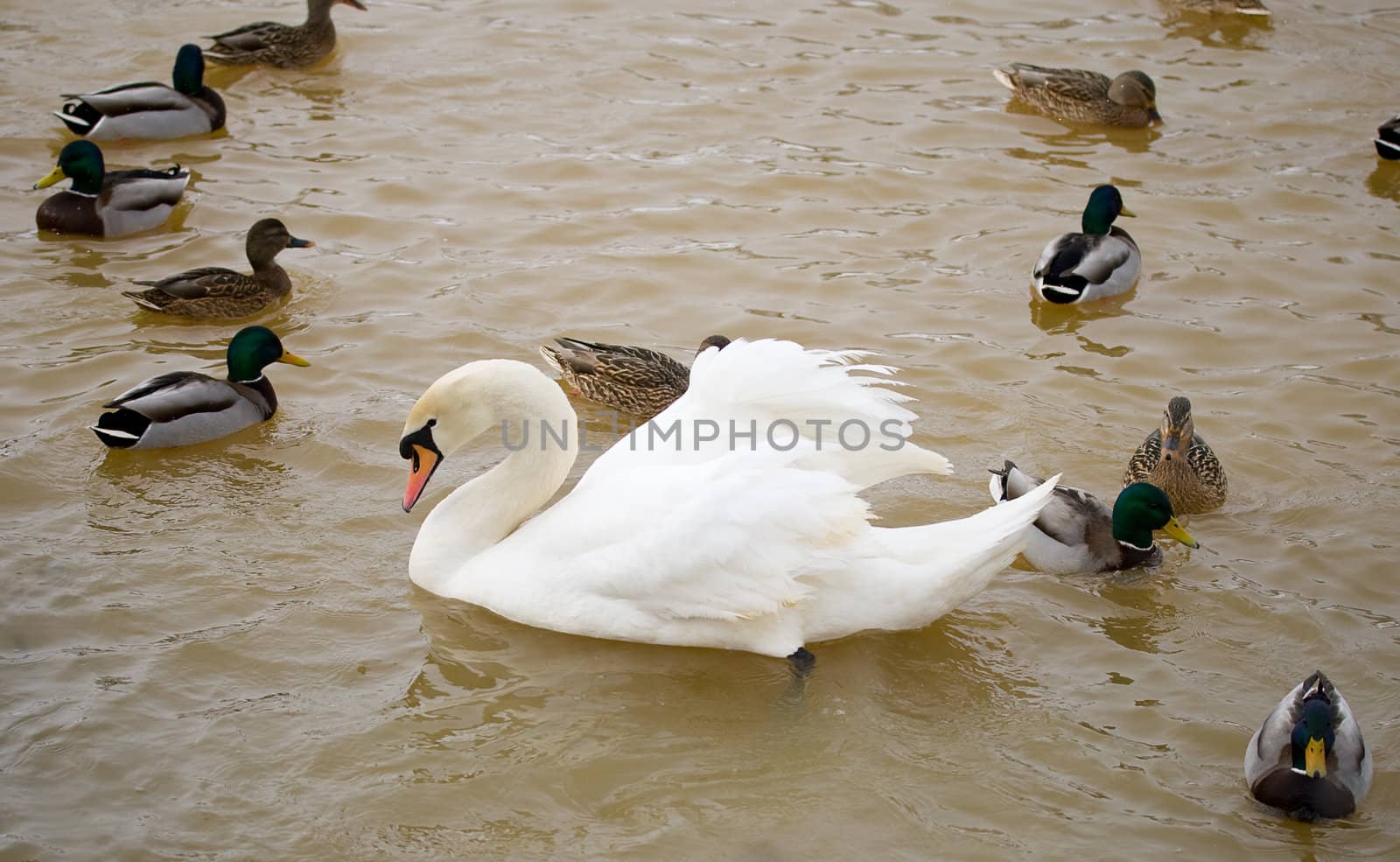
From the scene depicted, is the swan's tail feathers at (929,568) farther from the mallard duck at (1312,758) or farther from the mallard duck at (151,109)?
the mallard duck at (151,109)

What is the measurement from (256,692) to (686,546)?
1738mm

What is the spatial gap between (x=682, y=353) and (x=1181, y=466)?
3.01 m

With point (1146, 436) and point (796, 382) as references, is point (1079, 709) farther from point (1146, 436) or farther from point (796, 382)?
point (1146, 436)

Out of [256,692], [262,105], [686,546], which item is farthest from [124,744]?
[262,105]

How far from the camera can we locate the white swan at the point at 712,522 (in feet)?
16.9

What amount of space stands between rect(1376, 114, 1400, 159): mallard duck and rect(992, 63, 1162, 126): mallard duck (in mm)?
1638

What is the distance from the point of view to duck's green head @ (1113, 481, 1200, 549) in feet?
20.1

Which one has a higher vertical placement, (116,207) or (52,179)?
(52,179)

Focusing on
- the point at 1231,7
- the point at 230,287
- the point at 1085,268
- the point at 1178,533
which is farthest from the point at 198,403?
the point at 1231,7

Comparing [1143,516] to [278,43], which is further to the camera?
[278,43]

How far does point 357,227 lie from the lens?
950 cm

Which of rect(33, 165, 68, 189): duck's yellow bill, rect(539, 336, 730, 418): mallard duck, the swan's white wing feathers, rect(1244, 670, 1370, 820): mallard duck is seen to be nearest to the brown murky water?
rect(1244, 670, 1370, 820): mallard duck

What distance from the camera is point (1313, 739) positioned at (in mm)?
4645

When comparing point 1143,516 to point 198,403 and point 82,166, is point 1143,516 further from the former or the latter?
point 82,166
